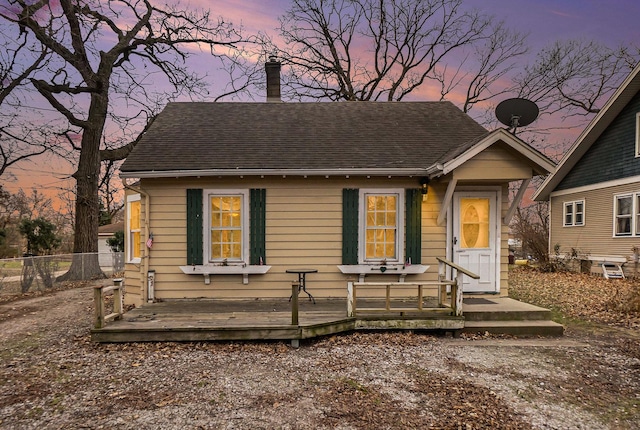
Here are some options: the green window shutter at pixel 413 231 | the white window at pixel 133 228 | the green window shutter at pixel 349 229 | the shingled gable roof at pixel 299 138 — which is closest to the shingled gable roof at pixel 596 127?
the shingled gable roof at pixel 299 138

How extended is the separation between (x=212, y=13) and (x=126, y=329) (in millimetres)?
15833

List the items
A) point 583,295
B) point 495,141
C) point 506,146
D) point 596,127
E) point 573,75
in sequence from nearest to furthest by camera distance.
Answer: point 495,141
point 506,146
point 583,295
point 596,127
point 573,75

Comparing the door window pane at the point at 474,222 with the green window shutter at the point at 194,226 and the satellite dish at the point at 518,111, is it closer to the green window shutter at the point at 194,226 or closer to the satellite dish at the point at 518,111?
the satellite dish at the point at 518,111

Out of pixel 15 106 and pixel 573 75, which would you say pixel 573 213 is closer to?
pixel 573 75

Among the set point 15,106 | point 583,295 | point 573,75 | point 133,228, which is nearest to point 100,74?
point 15,106

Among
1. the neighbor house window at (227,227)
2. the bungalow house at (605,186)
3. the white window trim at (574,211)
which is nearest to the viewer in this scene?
the neighbor house window at (227,227)

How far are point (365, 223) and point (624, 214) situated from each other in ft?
39.1

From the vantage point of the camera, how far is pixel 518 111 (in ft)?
25.8

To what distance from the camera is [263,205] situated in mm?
7363

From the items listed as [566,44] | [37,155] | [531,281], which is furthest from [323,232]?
[566,44]

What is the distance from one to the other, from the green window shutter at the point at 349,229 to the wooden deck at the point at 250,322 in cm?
98

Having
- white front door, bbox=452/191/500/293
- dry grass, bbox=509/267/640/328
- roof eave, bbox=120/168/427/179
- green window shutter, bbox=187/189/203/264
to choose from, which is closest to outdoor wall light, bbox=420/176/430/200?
roof eave, bbox=120/168/427/179

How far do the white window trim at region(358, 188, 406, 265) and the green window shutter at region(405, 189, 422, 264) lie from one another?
10 centimetres

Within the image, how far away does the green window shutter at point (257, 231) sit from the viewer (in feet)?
24.1
